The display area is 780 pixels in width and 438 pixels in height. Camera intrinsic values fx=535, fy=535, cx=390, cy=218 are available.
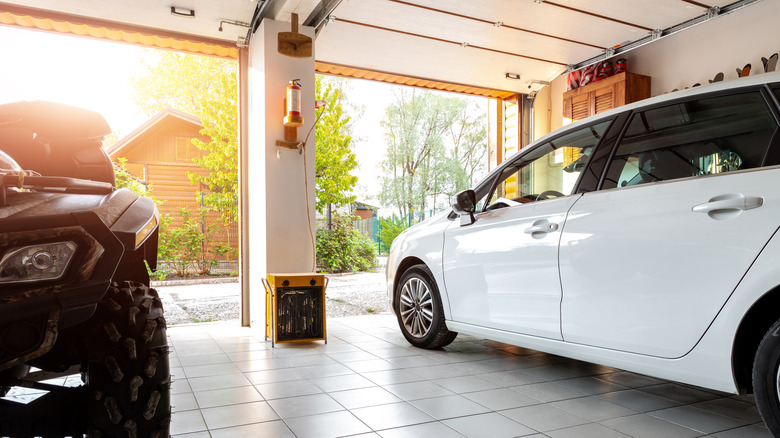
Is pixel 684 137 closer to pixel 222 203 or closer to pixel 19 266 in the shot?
pixel 19 266

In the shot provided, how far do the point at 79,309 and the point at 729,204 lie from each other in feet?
6.91

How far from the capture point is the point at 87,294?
1.20 meters

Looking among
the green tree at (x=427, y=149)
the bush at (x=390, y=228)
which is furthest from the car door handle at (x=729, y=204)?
the green tree at (x=427, y=149)

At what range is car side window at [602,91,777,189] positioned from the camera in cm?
210

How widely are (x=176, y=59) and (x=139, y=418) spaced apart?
19.8 meters

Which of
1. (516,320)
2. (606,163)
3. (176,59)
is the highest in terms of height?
(176,59)

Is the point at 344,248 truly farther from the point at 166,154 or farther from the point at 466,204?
the point at 466,204

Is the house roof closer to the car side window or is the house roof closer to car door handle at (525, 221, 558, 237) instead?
car door handle at (525, 221, 558, 237)

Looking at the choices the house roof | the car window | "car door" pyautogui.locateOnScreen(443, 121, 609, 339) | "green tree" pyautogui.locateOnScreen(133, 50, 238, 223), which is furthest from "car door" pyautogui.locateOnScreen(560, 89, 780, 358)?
the house roof

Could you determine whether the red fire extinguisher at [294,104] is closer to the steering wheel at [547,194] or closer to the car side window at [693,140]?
the steering wheel at [547,194]

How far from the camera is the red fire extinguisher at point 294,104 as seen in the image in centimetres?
457

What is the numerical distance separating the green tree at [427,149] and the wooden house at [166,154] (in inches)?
271

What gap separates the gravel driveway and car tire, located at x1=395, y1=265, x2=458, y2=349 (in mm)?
1389

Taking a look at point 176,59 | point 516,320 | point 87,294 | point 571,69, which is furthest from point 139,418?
point 176,59
